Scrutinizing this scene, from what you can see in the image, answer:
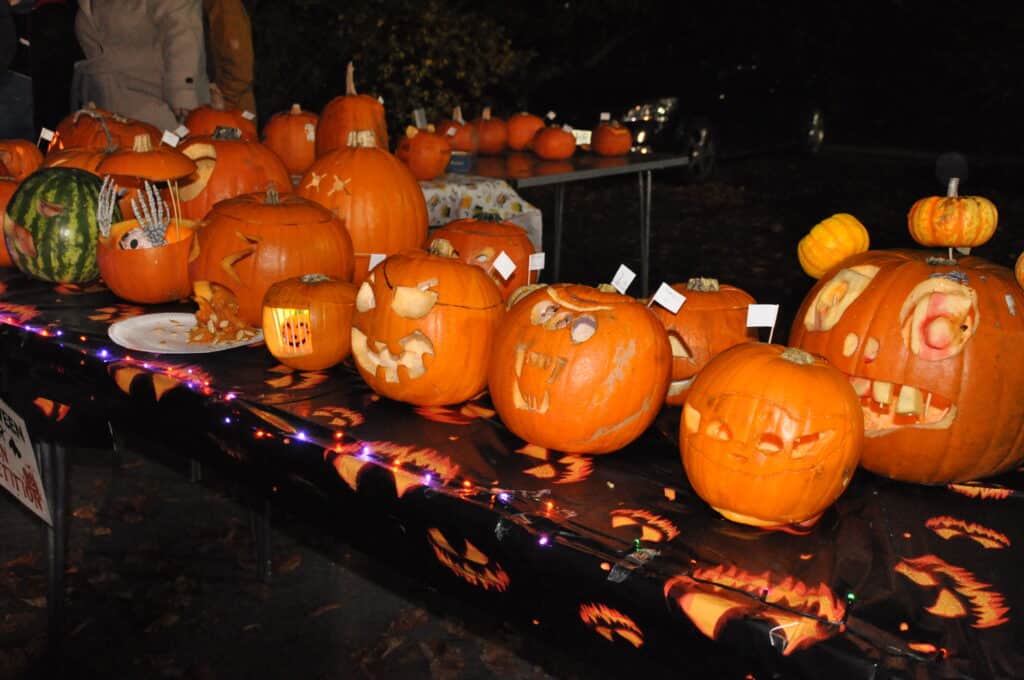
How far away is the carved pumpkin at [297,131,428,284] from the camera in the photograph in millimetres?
2658

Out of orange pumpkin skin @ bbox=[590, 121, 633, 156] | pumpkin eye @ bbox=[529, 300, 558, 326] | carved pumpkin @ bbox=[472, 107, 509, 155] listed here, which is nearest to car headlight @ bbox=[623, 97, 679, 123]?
orange pumpkin skin @ bbox=[590, 121, 633, 156]

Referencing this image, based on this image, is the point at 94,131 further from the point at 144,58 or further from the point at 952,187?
the point at 952,187

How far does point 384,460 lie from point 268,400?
39 centimetres

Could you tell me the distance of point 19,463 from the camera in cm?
238

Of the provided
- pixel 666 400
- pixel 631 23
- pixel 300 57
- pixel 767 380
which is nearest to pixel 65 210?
pixel 666 400

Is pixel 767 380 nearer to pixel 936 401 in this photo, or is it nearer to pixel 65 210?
pixel 936 401

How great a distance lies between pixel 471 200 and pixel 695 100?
22.8 ft

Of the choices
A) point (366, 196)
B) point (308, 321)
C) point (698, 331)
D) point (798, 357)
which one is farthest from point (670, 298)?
point (366, 196)

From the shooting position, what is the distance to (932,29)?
16766mm

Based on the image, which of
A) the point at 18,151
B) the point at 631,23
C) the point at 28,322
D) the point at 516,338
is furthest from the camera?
the point at 631,23

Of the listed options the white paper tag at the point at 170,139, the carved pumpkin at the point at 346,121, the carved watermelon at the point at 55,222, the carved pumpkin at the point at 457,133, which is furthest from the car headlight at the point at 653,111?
the carved watermelon at the point at 55,222

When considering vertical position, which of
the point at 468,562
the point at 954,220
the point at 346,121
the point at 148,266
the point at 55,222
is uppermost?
the point at 346,121

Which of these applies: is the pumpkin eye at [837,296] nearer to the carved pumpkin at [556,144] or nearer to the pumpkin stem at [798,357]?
the pumpkin stem at [798,357]

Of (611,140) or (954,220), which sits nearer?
(954,220)
